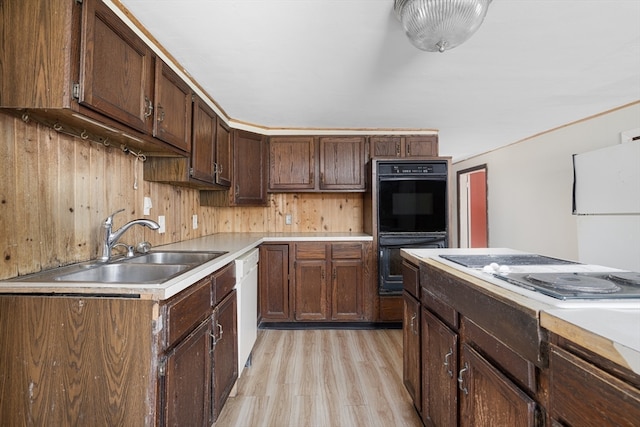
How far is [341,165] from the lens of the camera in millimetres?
3385

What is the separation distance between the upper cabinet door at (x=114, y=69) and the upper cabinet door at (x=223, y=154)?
1.08m

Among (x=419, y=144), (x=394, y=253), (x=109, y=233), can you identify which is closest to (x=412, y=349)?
(x=394, y=253)

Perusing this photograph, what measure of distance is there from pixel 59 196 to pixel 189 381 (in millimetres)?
998

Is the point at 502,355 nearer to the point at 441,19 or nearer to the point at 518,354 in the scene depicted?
the point at 518,354

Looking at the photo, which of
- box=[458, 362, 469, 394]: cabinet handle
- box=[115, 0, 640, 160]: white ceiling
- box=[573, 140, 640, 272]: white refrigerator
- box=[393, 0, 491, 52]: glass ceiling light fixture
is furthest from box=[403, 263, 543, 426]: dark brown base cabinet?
box=[573, 140, 640, 272]: white refrigerator

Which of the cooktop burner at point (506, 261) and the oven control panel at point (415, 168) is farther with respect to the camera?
the oven control panel at point (415, 168)

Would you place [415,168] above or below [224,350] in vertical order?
above

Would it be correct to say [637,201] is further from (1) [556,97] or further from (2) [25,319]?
(2) [25,319]

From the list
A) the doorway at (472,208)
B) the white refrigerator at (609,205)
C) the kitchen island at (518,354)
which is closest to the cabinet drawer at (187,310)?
the kitchen island at (518,354)

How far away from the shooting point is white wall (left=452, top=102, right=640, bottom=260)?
3.13m

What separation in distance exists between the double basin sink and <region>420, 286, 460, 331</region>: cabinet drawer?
3.65ft

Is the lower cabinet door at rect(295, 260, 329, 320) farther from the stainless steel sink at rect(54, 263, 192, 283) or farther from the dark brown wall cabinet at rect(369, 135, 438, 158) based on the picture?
the stainless steel sink at rect(54, 263, 192, 283)

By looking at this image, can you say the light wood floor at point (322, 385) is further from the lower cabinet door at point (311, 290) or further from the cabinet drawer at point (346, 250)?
the cabinet drawer at point (346, 250)

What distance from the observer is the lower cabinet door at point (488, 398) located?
0.79 metres
